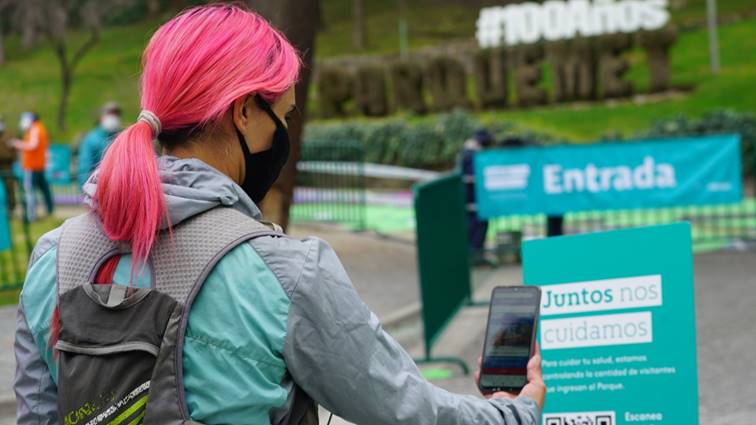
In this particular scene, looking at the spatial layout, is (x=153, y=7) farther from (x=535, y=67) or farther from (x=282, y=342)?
(x=282, y=342)

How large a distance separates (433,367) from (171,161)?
6.96 metres

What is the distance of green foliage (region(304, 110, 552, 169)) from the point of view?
2442 cm

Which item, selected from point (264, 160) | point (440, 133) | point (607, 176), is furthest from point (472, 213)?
point (264, 160)

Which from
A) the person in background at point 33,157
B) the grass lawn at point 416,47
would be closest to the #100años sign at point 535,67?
the grass lawn at point 416,47

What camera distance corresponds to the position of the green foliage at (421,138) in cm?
2442

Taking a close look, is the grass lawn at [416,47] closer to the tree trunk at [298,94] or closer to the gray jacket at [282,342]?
the tree trunk at [298,94]

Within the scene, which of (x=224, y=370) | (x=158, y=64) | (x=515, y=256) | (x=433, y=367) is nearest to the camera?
(x=224, y=370)

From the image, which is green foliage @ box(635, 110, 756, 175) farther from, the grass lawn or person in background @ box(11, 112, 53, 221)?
person in background @ box(11, 112, 53, 221)

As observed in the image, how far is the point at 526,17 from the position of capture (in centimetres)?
3328

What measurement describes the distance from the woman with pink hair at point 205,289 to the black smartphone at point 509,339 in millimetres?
453

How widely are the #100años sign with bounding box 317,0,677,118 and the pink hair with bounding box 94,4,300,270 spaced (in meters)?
28.1

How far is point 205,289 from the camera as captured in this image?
6.59 feet

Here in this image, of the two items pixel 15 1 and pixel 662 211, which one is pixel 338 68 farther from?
pixel 15 1

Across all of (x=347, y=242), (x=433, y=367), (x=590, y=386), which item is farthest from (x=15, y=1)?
(x=590, y=386)
